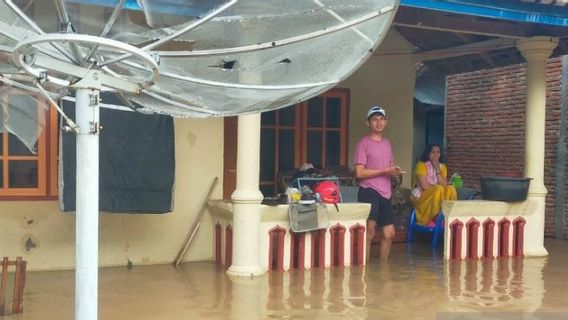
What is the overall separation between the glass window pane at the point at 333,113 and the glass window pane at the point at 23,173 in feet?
13.3

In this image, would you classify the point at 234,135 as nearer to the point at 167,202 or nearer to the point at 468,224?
the point at 167,202

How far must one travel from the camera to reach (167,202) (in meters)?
7.30

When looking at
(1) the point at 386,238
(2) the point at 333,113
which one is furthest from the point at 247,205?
(2) the point at 333,113

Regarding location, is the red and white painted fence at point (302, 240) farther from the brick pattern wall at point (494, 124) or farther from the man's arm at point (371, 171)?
the brick pattern wall at point (494, 124)

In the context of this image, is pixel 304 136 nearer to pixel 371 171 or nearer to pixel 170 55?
pixel 371 171

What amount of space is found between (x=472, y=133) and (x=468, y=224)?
5.20 meters

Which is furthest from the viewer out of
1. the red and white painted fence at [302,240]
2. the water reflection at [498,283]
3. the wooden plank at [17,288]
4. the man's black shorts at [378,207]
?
the man's black shorts at [378,207]

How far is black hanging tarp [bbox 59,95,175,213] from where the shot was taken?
6.92m

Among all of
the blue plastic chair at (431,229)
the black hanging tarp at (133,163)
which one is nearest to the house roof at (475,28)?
the blue plastic chair at (431,229)

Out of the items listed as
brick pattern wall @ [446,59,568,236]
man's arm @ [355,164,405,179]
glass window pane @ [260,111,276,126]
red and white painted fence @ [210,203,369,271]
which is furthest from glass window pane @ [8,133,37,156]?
brick pattern wall @ [446,59,568,236]

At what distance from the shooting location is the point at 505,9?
24.1 ft

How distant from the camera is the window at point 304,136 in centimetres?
891

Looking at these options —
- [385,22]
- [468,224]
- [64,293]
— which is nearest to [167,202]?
[64,293]

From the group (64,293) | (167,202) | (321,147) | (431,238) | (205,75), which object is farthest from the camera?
(431,238)
